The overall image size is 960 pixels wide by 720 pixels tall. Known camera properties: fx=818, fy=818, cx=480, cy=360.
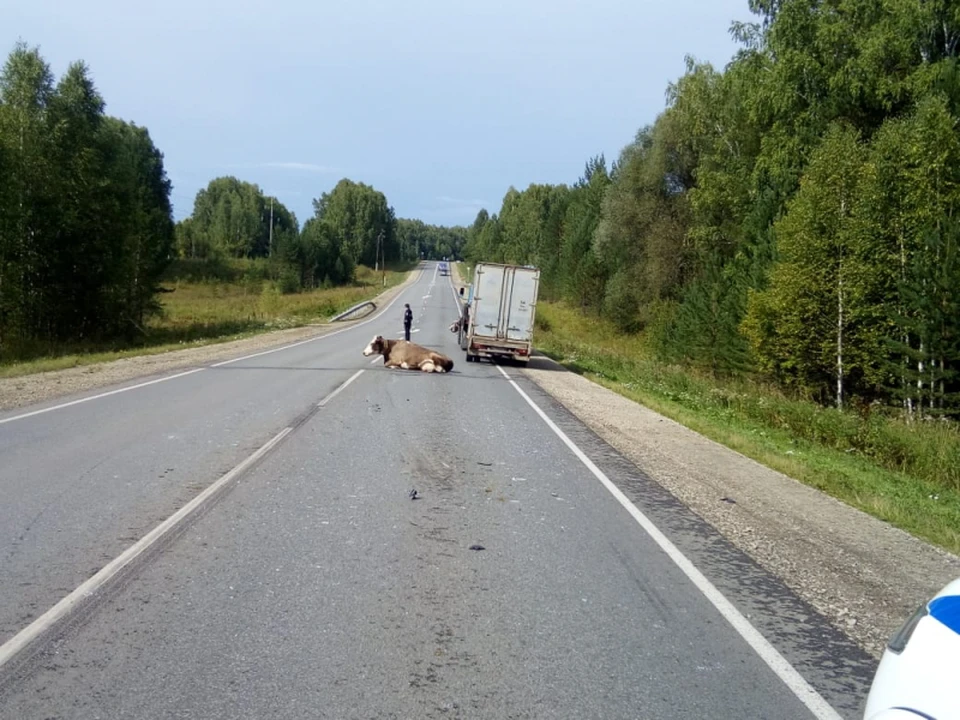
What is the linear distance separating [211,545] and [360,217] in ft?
522

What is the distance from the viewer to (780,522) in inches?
328

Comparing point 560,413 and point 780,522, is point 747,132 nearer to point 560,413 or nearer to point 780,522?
point 560,413

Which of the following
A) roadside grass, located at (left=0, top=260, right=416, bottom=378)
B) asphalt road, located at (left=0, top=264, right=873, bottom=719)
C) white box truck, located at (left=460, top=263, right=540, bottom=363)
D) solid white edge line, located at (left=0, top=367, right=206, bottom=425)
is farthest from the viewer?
roadside grass, located at (left=0, top=260, right=416, bottom=378)

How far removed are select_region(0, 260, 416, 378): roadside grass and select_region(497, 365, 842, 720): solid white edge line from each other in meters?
19.1

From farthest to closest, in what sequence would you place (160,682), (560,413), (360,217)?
1. (360,217)
2. (560,413)
3. (160,682)

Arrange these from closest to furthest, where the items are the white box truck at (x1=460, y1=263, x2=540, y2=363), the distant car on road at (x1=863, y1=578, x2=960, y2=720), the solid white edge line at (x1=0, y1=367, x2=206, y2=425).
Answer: the distant car on road at (x1=863, y1=578, x2=960, y2=720) → the solid white edge line at (x1=0, y1=367, x2=206, y2=425) → the white box truck at (x1=460, y1=263, x2=540, y2=363)

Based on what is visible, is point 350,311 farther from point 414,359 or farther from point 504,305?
point 414,359

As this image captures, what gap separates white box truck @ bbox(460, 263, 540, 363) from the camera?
2770 centimetres

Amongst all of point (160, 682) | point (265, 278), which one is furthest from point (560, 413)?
point (265, 278)

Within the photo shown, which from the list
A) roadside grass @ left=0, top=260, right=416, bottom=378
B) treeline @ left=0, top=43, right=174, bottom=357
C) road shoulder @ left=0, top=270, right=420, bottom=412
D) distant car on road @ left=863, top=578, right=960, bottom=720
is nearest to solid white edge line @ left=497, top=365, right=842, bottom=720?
distant car on road @ left=863, top=578, right=960, bottom=720

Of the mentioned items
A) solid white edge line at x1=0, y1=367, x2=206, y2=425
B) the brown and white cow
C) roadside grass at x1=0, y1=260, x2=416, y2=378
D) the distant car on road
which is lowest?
roadside grass at x1=0, y1=260, x2=416, y2=378

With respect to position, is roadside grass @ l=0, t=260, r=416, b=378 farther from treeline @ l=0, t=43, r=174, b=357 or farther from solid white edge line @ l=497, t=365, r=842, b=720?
solid white edge line @ l=497, t=365, r=842, b=720

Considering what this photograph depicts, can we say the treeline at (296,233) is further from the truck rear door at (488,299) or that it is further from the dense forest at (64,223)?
the truck rear door at (488,299)

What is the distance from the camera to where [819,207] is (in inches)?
1070
